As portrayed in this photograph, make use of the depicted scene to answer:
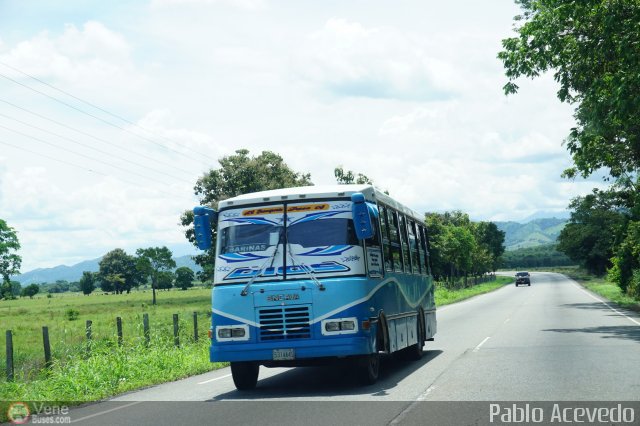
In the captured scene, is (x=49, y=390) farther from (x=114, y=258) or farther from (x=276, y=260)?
(x=114, y=258)

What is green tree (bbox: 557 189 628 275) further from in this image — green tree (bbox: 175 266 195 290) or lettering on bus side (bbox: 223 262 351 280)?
lettering on bus side (bbox: 223 262 351 280)

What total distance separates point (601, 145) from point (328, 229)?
1706cm

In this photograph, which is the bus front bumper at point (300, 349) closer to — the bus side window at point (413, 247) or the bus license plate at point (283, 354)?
the bus license plate at point (283, 354)

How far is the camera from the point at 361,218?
38.6 ft

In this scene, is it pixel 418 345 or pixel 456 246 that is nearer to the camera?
pixel 418 345

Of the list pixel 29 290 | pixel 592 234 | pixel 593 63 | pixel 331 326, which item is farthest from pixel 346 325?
pixel 29 290

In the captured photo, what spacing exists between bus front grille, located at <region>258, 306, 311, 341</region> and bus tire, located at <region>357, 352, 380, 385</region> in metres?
1.00

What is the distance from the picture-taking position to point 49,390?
13.3 metres

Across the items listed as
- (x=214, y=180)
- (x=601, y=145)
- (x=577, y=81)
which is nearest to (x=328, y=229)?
(x=577, y=81)

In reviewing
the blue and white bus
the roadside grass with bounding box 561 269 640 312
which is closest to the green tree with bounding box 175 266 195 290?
the roadside grass with bounding box 561 269 640 312

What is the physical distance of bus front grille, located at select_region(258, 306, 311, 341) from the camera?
11.9 meters

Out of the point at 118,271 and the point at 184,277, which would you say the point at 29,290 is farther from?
the point at 184,277

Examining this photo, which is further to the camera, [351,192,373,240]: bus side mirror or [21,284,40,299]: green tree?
[21,284,40,299]: green tree

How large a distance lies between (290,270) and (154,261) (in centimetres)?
10193
